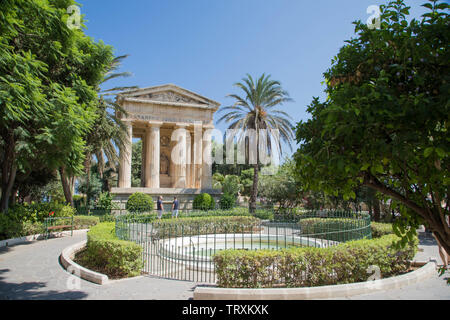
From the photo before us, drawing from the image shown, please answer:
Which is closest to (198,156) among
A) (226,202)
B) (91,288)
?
(226,202)

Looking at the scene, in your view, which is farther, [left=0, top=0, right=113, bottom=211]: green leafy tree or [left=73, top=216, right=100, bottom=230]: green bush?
[left=73, top=216, right=100, bottom=230]: green bush

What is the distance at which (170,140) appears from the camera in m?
32.4

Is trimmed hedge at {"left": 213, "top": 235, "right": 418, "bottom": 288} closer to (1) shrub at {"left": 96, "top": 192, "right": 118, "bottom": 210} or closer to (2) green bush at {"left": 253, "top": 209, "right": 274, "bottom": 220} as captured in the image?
(2) green bush at {"left": 253, "top": 209, "right": 274, "bottom": 220}

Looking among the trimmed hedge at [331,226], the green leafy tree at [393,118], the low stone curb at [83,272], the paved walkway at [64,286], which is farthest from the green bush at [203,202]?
the green leafy tree at [393,118]

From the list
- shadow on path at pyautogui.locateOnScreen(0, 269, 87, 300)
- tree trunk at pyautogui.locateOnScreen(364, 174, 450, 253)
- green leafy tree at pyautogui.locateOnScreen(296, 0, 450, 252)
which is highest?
green leafy tree at pyautogui.locateOnScreen(296, 0, 450, 252)

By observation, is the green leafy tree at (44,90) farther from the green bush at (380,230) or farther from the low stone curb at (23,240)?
the green bush at (380,230)

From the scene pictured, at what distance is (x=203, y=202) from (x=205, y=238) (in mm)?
12000

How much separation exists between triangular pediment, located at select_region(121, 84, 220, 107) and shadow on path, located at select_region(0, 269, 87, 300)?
2212 cm

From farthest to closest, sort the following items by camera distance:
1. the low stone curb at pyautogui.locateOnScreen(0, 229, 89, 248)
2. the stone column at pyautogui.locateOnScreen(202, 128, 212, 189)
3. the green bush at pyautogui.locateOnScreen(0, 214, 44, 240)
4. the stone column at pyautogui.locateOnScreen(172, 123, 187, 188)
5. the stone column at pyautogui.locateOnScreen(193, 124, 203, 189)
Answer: the stone column at pyautogui.locateOnScreen(193, 124, 203, 189) → the stone column at pyautogui.locateOnScreen(202, 128, 212, 189) → the stone column at pyautogui.locateOnScreen(172, 123, 187, 188) → the green bush at pyautogui.locateOnScreen(0, 214, 44, 240) → the low stone curb at pyautogui.locateOnScreen(0, 229, 89, 248)

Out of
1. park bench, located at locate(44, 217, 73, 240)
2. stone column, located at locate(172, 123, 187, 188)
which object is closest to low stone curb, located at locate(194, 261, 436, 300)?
park bench, located at locate(44, 217, 73, 240)

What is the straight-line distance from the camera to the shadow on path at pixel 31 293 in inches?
233

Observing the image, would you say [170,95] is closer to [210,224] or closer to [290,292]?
[210,224]

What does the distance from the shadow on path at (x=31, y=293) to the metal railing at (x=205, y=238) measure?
223 centimetres

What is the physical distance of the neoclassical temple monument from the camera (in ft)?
88.2
